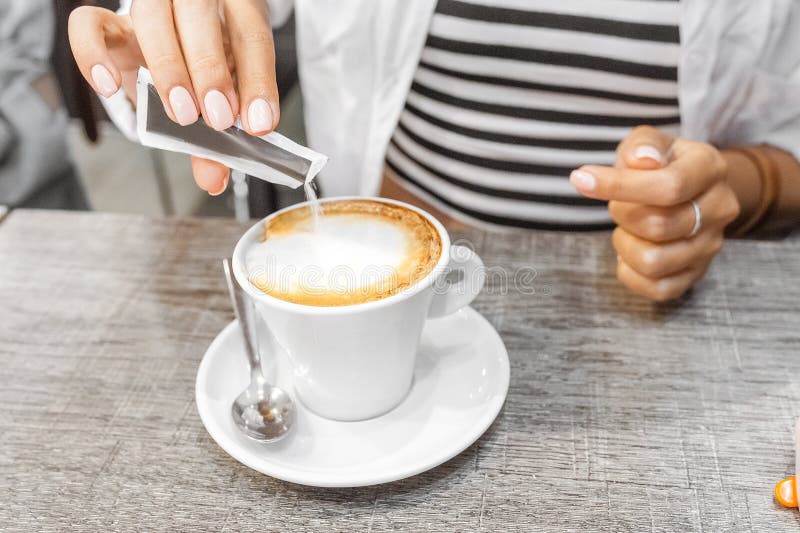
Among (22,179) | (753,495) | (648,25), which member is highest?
(648,25)

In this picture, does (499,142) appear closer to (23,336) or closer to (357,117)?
(357,117)

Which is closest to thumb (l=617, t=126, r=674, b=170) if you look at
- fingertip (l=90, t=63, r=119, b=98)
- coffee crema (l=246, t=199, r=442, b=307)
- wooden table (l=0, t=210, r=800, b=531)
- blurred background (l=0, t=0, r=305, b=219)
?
wooden table (l=0, t=210, r=800, b=531)

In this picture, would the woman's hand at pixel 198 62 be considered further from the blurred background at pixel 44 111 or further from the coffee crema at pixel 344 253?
the blurred background at pixel 44 111

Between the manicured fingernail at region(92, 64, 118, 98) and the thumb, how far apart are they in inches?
19.6

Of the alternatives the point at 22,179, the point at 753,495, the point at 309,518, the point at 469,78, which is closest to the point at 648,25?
the point at 469,78

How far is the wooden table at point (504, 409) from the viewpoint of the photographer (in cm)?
52

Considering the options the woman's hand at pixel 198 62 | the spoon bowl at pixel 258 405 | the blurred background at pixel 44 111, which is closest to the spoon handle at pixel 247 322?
the spoon bowl at pixel 258 405

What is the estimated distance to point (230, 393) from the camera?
0.62m

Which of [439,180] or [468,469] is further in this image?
[439,180]

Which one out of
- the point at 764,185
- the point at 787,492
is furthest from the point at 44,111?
the point at 787,492

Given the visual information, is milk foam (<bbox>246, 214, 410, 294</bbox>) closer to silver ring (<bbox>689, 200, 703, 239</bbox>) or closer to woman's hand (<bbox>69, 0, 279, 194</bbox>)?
woman's hand (<bbox>69, 0, 279, 194</bbox>)

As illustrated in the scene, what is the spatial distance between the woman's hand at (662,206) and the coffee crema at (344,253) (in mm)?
193

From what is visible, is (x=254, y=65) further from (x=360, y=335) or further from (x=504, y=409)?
(x=504, y=409)

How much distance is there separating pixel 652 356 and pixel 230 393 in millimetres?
400
